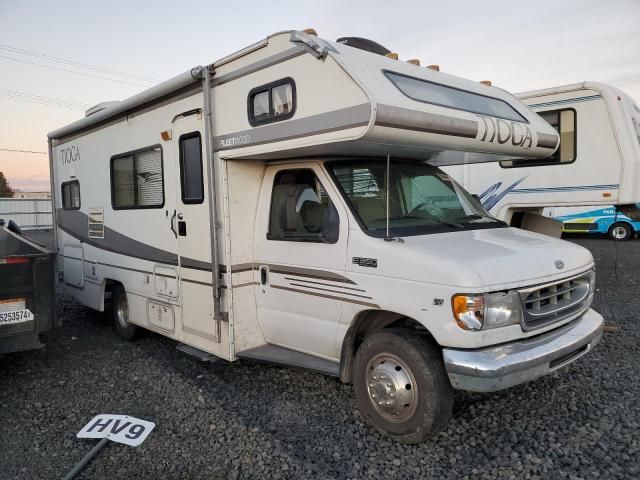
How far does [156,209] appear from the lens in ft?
18.0

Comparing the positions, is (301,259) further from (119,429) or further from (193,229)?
(119,429)

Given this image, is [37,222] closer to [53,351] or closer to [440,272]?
[53,351]

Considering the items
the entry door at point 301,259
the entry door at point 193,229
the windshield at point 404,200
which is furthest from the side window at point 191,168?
the windshield at point 404,200

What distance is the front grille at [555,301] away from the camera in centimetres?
344

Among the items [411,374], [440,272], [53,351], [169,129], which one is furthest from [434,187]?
[53,351]

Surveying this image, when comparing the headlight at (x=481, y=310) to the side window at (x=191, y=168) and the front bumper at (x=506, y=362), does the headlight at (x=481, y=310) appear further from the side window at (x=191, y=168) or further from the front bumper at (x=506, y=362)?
the side window at (x=191, y=168)

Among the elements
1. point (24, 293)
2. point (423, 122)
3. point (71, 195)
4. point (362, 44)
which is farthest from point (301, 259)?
point (71, 195)

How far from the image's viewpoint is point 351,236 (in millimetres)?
3879

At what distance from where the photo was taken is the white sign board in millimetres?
3811

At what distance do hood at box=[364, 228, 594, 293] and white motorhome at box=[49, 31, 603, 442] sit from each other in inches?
0.6

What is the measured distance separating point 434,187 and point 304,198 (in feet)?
4.13

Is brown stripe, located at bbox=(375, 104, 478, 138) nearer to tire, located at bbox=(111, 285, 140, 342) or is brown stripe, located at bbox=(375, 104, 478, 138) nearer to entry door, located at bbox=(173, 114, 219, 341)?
entry door, located at bbox=(173, 114, 219, 341)

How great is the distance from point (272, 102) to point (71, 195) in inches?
180

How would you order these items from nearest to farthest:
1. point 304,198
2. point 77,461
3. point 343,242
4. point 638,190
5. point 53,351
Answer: point 77,461 → point 343,242 → point 304,198 → point 53,351 → point 638,190
